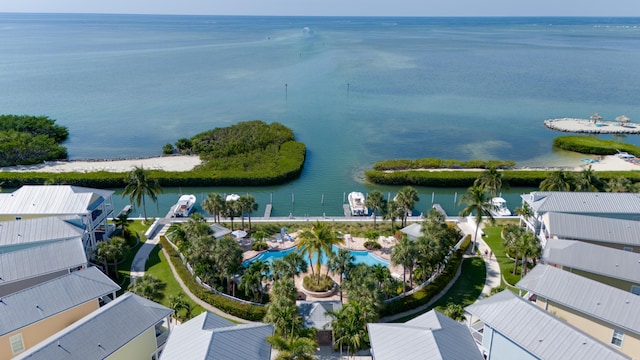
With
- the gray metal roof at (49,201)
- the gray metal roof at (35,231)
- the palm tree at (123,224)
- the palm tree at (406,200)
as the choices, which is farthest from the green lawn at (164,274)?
the palm tree at (406,200)

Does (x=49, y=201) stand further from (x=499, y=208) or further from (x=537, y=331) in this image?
(x=499, y=208)

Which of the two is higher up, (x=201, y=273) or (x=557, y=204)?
(x=557, y=204)

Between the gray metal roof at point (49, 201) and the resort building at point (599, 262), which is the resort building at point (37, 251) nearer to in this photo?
the gray metal roof at point (49, 201)

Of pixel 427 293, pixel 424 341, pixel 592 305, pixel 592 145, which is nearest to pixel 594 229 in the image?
pixel 592 305

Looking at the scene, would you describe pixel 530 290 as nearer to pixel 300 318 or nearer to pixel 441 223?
pixel 441 223

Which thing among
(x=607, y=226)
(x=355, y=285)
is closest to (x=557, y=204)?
(x=607, y=226)

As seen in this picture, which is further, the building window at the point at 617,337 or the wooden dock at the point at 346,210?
the wooden dock at the point at 346,210
